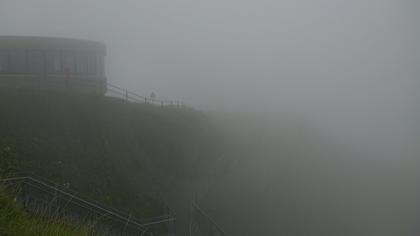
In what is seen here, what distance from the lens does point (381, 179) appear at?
116 feet

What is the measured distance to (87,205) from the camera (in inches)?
600

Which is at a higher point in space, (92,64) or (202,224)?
(92,64)

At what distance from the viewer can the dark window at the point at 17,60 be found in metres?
28.1

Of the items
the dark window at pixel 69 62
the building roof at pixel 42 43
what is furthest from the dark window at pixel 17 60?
the dark window at pixel 69 62

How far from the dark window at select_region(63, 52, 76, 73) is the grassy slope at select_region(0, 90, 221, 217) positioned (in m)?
6.09

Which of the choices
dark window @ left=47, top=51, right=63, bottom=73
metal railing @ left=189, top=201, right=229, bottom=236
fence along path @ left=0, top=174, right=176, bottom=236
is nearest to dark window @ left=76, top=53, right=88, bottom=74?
dark window @ left=47, top=51, right=63, bottom=73

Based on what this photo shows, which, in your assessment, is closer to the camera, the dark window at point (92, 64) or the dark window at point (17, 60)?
the dark window at point (17, 60)

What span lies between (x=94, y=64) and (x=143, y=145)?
9.79 metres

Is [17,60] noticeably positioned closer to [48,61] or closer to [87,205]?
[48,61]

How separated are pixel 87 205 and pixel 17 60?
51.0 feet

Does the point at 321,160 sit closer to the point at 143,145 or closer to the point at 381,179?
the point at 381,179

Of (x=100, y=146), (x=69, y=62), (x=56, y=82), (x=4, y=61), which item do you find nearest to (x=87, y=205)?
(x=100, y=146)

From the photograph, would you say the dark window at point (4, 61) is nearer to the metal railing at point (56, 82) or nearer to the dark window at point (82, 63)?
the metal railing at point (56, 82)

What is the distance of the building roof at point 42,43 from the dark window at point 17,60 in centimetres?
31
